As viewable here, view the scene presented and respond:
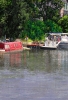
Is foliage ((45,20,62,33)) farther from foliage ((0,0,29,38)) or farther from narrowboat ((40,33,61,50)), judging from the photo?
foliage ((0,0,29,38))

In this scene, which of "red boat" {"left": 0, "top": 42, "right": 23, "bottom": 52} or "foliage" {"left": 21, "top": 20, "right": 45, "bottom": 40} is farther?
"foliage" {"left": 21, "top": 20, "right": 45, "bottom": 40}

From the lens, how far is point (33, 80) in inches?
1848

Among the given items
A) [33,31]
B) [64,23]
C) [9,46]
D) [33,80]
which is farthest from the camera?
[64,23]

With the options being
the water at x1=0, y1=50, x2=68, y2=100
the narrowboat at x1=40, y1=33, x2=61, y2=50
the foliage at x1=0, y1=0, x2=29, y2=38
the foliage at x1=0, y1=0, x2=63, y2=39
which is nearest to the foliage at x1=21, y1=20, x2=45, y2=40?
the foliage at x1=0, y1=0, x2=63, y2=39

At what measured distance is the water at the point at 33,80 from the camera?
1527 inches

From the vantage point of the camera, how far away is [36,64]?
6331 centimetres

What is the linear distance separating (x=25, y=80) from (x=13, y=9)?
5068 cm

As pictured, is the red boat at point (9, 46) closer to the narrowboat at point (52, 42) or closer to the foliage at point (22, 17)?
the foliage at point (22, 17)

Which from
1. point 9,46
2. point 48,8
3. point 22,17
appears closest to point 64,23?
point 48,8

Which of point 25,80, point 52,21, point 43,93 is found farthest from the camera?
point 52,21

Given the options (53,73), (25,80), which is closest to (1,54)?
(53,73)

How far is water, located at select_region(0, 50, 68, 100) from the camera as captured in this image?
38781mm

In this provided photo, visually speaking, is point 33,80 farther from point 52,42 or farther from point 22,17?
point 52,42

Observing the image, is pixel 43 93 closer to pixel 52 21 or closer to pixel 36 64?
pixel 36 64
